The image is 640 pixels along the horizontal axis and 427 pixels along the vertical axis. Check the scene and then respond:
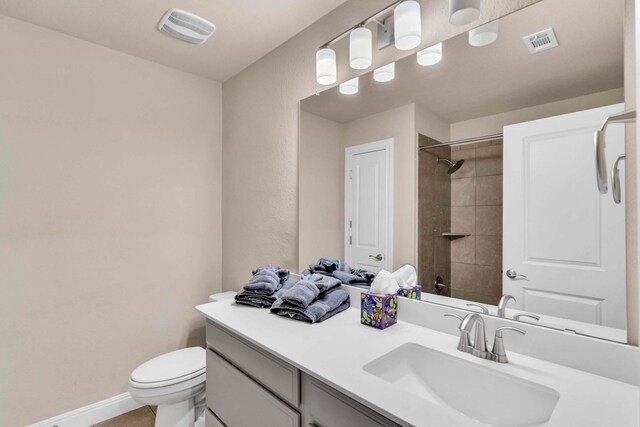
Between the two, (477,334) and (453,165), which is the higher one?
(453,165)

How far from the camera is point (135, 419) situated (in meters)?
2.01

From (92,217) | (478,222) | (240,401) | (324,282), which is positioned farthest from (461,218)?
(92,217)

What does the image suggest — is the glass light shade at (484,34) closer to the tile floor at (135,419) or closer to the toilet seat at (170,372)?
the toilet seat at (170,372)

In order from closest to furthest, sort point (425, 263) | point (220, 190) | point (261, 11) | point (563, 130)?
1. point (563, 130)
2. point (425, 263)
3. point (261, 11)
4. point (220, 190)

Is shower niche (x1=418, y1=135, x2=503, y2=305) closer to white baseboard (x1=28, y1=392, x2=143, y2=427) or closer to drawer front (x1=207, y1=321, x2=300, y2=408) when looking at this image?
drawer front (x1=207, y1=321, x2=300, y2=408)

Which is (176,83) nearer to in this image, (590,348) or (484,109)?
(484,109)

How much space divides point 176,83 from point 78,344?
1.92 m

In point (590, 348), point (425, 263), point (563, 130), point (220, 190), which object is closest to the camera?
point (590, 348)

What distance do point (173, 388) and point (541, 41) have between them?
224 cm

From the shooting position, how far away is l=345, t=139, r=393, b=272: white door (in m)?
1.48

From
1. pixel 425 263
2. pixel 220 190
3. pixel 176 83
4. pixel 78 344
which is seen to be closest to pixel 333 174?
pixel 425 263

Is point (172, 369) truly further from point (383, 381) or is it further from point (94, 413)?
point (383, 381)

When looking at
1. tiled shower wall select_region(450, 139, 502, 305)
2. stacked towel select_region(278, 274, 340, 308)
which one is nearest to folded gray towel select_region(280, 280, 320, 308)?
stacked towel select_region(278, 274, 340, 308)

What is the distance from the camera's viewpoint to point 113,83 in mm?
2088
